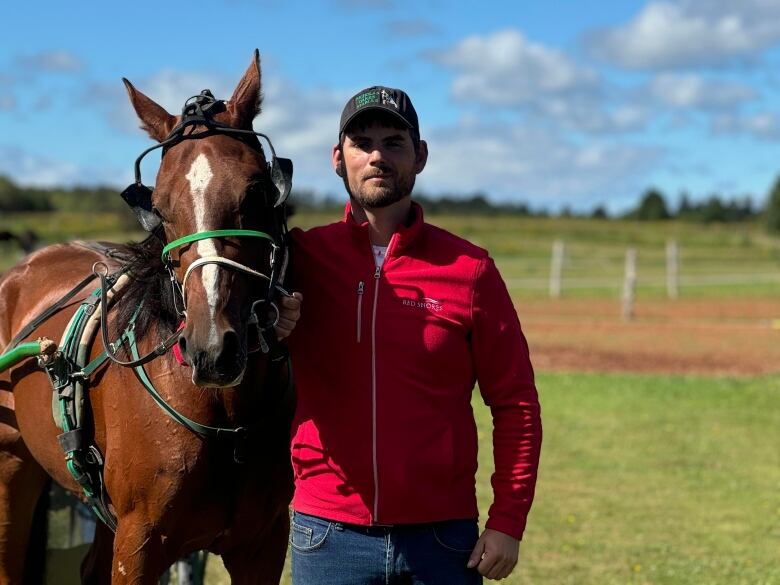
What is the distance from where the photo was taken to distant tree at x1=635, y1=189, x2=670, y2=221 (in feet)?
329

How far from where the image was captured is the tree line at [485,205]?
80312 mm

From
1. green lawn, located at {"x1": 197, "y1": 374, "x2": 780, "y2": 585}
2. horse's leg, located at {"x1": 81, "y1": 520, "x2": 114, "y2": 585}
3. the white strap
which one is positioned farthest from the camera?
green lawn, located at {"x1": 197, "y1": 374, "x2": 780, "y2": 585}

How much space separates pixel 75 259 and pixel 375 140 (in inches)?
101

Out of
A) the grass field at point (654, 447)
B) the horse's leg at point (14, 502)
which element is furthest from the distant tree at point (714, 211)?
the horse's leg at point (14, 502)

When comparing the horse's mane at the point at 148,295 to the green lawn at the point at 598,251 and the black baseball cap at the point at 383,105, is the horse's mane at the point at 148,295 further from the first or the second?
the green lawn at the point at 598,251

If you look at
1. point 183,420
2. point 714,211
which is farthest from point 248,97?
point 714,211

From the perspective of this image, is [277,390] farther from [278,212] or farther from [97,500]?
[97,500]

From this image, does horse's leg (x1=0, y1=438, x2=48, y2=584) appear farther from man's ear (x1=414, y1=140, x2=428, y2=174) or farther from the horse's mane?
man's ear (x1=414, y1=140, x2=428, y2=174)

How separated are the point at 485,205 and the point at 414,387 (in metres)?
109

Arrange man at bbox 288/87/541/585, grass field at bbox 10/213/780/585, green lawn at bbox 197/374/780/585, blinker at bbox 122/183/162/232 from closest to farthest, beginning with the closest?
man at bbox 288/87/541/585
blinker at bbox 122/183/162/232
green lawn at bbox 197/374/780/585
grass field at bbox 10/213/780/585

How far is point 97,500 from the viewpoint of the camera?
3.40m

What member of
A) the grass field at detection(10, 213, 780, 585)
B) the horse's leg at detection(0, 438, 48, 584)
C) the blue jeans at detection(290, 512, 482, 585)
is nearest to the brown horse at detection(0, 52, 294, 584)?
the blue jeans at detection(290, 512, 482, 585)

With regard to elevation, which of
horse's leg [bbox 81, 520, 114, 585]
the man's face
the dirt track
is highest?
the man's face

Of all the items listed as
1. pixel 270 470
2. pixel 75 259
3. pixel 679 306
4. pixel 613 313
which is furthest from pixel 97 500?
pixel 679 306
